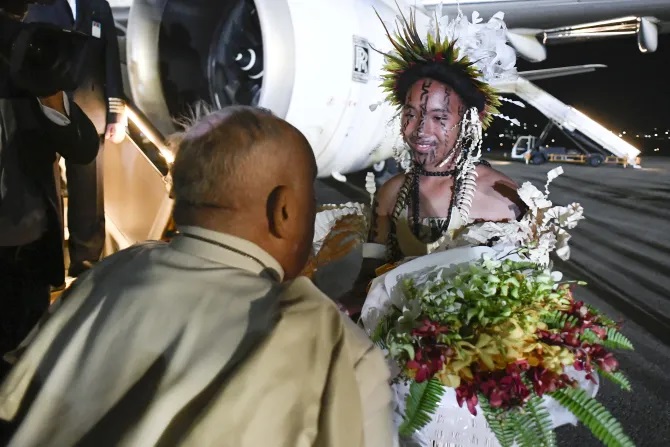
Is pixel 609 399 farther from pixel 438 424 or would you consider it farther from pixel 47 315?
pixel 47 315

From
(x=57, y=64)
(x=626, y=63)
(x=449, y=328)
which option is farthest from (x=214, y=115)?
(x=626, y=63)

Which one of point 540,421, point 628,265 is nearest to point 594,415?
point 540,421

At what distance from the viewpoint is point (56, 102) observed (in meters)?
2.15

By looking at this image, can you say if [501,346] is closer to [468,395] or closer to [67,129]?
[468,395]

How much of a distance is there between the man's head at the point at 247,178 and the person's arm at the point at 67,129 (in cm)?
134

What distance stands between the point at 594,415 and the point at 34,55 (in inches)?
80.0

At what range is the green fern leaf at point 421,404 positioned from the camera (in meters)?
1.28

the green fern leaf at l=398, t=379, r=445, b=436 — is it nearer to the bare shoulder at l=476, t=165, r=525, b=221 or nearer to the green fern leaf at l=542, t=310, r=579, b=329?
the green fern leaf at l=542, t=310, r=579, b=329

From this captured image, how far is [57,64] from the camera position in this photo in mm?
1906

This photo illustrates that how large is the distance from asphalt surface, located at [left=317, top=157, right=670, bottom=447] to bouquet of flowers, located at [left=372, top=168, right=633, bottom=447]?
0.39m

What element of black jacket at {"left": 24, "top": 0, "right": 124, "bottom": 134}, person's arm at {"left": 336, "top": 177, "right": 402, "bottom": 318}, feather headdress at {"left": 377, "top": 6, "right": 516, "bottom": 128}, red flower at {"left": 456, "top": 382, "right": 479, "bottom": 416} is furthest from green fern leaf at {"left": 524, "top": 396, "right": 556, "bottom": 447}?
black jacket at {"left": 24, "top": 0, "right": 124, "bottom": 134}

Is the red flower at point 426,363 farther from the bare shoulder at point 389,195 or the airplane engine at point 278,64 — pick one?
Answer: the airplane engine at point 278,64

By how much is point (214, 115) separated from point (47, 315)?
1.58ft

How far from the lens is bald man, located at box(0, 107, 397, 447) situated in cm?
77
